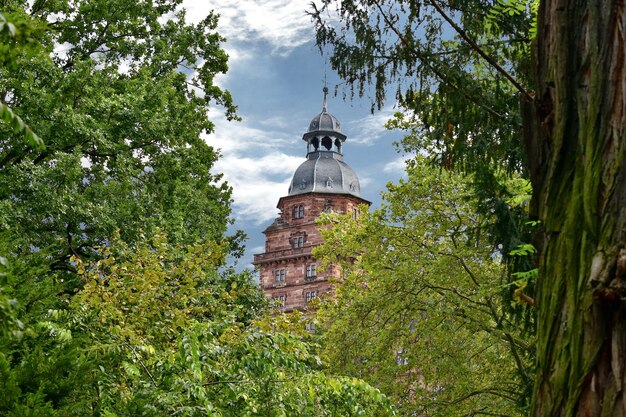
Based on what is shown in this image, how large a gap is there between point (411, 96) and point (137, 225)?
1326cm

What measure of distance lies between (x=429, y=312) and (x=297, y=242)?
75045mm

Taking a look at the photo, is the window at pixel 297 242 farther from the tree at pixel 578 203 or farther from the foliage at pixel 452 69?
the tree at pixel 578 203

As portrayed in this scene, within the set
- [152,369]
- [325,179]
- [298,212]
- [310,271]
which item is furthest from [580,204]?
[325,179]

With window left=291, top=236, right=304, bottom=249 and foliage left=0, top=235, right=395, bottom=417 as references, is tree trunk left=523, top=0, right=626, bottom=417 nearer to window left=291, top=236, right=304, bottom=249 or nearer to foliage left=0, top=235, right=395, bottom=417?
foliage left=0, top=235, right=395, bottom=417

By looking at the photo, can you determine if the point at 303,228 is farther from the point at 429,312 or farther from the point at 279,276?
the point at 429,312

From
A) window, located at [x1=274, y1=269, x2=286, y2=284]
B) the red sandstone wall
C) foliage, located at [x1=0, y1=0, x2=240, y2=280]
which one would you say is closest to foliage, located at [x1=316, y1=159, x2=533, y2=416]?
foliage, located at [x1=0, y1=0, x2=240, y2=280]

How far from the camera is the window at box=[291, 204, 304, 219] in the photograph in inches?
3805

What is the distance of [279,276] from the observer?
9494 cm

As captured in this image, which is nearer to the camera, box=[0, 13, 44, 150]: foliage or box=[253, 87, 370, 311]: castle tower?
box=[0, 13, 44, 150]: foliage

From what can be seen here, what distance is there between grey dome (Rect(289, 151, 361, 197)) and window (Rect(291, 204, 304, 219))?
153 cm

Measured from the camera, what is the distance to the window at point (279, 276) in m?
94.6

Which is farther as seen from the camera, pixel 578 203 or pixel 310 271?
pixel 310 271

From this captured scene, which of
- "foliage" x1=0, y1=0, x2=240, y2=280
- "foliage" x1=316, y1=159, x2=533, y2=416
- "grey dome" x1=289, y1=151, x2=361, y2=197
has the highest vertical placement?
"grey dome" x1=289, y1=151, x2=361, y2=197

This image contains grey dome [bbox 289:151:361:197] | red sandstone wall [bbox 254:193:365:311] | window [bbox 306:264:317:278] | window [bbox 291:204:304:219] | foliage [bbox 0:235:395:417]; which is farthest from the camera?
grey dome [bbox 289:151:361:197]
